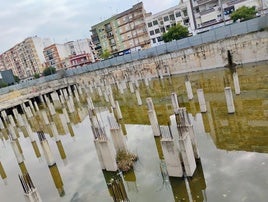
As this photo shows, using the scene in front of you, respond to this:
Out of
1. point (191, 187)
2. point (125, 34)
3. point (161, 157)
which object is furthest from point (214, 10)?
point (191, 187)

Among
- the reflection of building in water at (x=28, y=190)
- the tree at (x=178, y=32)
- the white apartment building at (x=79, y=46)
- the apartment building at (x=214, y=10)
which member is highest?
the white apartment building at (x=79, y=46)

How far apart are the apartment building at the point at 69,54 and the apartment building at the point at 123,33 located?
915 centimetres

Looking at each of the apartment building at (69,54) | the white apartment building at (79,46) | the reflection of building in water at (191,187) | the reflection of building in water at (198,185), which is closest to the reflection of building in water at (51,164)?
the reflection of building in water at (191,187)

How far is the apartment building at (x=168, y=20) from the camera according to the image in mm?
54906

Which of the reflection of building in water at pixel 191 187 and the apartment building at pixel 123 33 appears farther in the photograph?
the apartment building at pixel 123 33

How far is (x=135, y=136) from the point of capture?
16469 mm

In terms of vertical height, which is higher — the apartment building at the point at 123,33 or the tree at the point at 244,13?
the apartment building at the point at 123,33

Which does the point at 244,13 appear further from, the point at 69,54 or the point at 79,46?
the point at 79,46

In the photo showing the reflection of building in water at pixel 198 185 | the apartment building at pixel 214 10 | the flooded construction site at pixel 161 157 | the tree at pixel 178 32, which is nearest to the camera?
the reflection of building in water at pixel 198 185

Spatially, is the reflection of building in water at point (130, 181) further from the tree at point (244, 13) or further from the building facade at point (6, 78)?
the building facade at point (6, 78)

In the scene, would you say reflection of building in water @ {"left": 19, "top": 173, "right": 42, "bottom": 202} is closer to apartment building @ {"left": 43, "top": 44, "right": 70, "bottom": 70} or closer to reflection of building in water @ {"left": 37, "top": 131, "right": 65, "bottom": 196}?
reflection of building in water @ {"left": 37, "top": 131, "right": 65, "bottom": 196}

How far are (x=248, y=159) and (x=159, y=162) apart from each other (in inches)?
155

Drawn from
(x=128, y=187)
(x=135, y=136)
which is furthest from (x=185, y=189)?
(x=135, y=136)

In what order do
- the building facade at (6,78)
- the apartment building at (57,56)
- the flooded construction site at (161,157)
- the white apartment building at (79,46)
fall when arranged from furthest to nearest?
the white apartment building at (79,46) → the apartment building at (57,56) → the building facade at (6,78) → the flooded construction site at (161,157)
